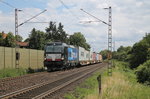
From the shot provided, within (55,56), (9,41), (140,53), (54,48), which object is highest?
(9,41)

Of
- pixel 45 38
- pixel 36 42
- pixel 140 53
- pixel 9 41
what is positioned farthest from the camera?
pixel 45 38

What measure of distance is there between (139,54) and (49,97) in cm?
5375

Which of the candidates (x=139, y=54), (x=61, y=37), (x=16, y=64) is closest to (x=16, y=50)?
(x=16, y=64)

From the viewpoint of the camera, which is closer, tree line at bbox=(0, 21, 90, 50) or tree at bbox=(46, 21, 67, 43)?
tree line at bbox=(0, 21, 90, 50)

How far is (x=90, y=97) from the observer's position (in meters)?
13.0

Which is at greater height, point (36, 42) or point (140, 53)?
point (36, 42)

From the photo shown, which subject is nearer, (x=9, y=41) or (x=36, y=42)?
(x=9, y=41)

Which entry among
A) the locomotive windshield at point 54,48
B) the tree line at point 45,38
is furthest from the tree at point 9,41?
the locomotive windshield at point 54,48

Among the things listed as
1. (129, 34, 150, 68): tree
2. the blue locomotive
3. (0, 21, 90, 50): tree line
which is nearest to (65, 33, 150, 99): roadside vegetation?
(129, 34, 150, 68): tree

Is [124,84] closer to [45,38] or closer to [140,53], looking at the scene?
[140,53]

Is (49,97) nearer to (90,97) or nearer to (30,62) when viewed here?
(90,97)

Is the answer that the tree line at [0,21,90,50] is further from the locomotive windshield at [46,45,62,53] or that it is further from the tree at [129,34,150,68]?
the locomotive windshield at [46,45,62,53]

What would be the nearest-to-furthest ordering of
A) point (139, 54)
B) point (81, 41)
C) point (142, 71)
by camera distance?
point (142, 71), point (139, 54), point (81, 41)

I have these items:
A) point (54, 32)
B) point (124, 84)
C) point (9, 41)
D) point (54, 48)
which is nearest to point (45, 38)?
point (54, 32)
